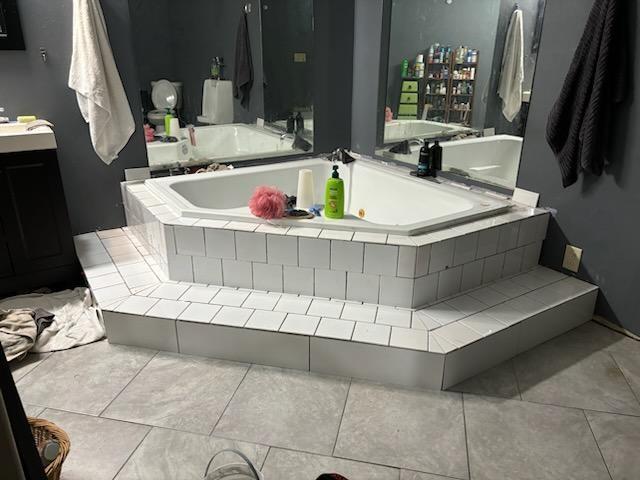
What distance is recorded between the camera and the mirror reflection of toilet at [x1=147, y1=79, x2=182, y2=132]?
275cm

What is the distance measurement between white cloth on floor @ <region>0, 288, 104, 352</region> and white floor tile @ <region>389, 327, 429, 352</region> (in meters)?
1.28

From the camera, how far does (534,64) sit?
2.26 m

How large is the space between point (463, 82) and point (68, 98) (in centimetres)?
216

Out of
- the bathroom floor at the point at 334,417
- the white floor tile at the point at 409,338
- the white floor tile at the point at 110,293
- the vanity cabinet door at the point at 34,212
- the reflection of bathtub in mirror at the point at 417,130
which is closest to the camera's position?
the bathroom floor at the point at 334,417

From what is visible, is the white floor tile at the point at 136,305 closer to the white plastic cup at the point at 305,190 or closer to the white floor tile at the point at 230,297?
the white floor tile at the point at 230,297

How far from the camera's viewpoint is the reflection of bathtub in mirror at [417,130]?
2.85 metres

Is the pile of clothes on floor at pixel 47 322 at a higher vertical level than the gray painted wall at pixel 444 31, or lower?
lower

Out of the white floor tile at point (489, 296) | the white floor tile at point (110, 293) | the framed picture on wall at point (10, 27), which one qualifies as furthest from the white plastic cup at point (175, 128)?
the white floor tile at point (489, 296)

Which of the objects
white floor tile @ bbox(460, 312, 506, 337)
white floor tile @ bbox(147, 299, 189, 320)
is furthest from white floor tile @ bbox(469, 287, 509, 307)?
white floor tile @ bbox(147, 299, 189, 320)

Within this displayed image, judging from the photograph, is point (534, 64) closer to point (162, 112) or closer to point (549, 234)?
point (549, 234)

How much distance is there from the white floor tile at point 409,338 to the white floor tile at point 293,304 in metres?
0.39

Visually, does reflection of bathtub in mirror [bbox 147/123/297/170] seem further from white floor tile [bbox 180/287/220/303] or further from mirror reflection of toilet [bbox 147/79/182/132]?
white floor tile [bbox 180/287/220/303]

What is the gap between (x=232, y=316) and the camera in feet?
6.49

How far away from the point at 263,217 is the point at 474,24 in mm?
1563
